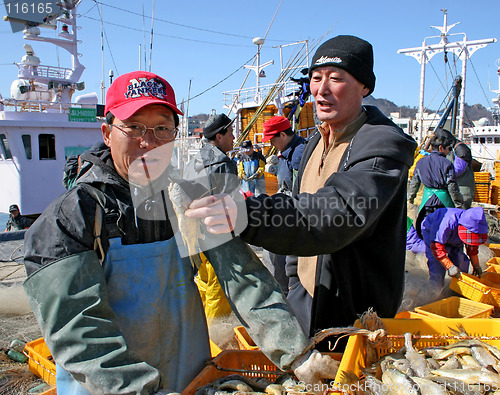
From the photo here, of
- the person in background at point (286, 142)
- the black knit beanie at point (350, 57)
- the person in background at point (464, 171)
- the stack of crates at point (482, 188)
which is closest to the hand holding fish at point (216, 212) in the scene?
the black knit beanie at point (350, 57)

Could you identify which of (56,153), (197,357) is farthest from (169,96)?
(56,153)

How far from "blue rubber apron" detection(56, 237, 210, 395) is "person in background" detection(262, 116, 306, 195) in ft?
15.0

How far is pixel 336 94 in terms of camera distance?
6.39 feet

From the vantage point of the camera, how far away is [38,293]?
1375 mm

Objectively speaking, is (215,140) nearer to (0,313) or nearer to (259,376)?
Result: (0,313)

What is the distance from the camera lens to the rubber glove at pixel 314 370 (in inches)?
61.2

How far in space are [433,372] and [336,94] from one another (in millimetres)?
1370

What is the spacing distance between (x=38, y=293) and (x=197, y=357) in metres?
0.79

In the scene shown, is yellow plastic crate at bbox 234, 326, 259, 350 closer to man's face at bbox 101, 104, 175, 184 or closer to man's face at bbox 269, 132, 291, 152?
man's face at bbox 101, 104, 175, 184

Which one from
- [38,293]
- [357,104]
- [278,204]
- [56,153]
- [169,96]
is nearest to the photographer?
[38,293]

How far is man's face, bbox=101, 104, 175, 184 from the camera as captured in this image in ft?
5.57

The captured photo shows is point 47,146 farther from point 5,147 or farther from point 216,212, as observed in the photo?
point 216,212

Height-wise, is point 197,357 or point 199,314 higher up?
point 199,314

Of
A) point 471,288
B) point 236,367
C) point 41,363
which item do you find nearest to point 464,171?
point 471,288
